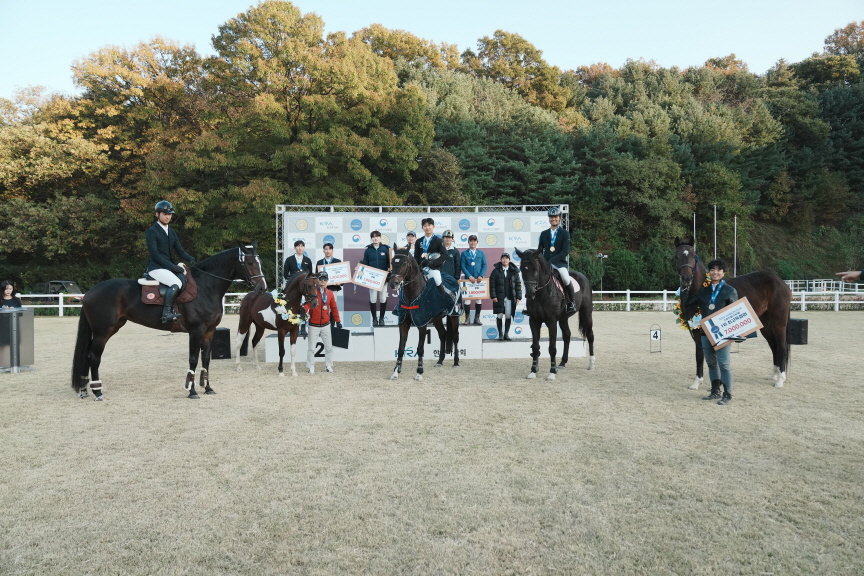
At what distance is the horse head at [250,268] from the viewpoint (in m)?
8.01

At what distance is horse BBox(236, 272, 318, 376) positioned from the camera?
30.0 feet

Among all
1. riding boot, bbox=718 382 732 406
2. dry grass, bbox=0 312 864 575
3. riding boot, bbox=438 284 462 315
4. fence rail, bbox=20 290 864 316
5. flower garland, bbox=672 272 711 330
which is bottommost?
dry grass, bbox=0 312 864 575

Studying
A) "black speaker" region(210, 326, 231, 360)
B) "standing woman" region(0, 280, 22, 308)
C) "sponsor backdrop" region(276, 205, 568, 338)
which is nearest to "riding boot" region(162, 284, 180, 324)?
"black speaker" region(210, 326, 231, 360)

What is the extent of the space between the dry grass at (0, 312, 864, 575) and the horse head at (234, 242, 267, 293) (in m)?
1.58

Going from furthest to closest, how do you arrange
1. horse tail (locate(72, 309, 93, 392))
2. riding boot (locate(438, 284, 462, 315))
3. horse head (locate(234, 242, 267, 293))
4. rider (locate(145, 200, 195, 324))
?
riding boot (locate(438, 284, 462, 315)) → horse head (locate(234, 242, 267, 293)) → horse tail (locate(72, 309, 93, 392)) → rider (locate(145, 200, 195, 324))

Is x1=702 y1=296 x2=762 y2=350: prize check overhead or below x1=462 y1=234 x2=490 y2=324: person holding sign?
below

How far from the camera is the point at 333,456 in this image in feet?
16.5

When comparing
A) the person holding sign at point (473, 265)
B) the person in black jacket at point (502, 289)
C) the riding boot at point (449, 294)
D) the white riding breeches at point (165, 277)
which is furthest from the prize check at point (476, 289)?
the white riding breeches at point (165, 277)

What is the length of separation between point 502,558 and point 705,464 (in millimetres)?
2488

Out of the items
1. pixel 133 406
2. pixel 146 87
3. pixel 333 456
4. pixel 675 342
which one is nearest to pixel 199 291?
pixel 133 406

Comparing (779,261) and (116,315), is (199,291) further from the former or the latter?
(779,261)

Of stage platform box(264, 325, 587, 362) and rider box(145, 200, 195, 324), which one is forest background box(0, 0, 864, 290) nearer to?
stage platform box(264, 325, 587, 362)

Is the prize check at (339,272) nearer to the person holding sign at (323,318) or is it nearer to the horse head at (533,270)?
the person holding sign at (323,318)

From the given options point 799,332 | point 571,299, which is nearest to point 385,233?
point 571,299
